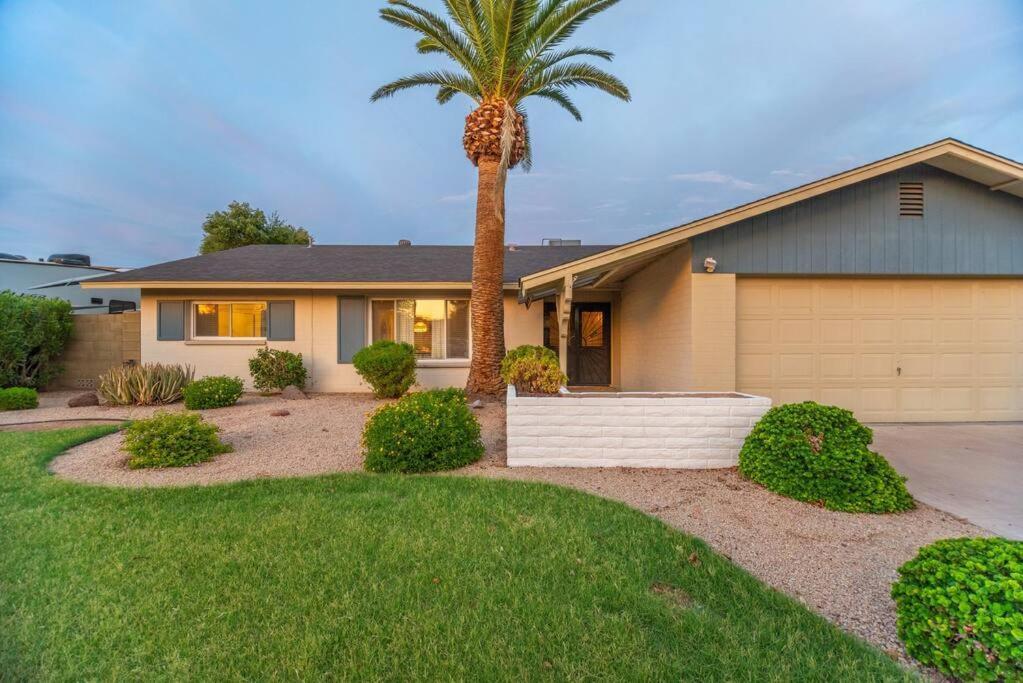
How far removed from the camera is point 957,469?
4.95 m

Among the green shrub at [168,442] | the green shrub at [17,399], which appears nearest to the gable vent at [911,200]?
the green shrub at [168,442]

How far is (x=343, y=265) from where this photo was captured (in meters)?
11.3

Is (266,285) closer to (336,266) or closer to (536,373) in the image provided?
(336,266)

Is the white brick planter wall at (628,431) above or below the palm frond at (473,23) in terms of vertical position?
below

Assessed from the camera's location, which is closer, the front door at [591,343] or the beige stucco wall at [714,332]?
the beige stucco wall at [714,332]

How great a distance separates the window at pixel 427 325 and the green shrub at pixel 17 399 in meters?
6.54

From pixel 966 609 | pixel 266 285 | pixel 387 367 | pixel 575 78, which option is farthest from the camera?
pixel 266 285

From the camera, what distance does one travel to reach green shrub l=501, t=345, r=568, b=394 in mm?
5711

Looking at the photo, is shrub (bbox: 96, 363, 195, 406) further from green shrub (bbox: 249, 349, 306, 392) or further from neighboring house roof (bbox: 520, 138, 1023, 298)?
neighboring house roof (bbox: 520, 138, 1023, 298)

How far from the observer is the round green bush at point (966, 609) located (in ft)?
5.63

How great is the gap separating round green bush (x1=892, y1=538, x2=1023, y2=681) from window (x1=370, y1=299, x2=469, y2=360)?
30.2 feet

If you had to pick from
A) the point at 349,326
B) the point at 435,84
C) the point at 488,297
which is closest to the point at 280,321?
the point at 349,326

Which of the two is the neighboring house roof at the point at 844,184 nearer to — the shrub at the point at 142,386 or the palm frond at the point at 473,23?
A: the palm frond at the point at 473,23

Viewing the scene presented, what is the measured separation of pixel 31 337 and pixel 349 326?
7.07 m
